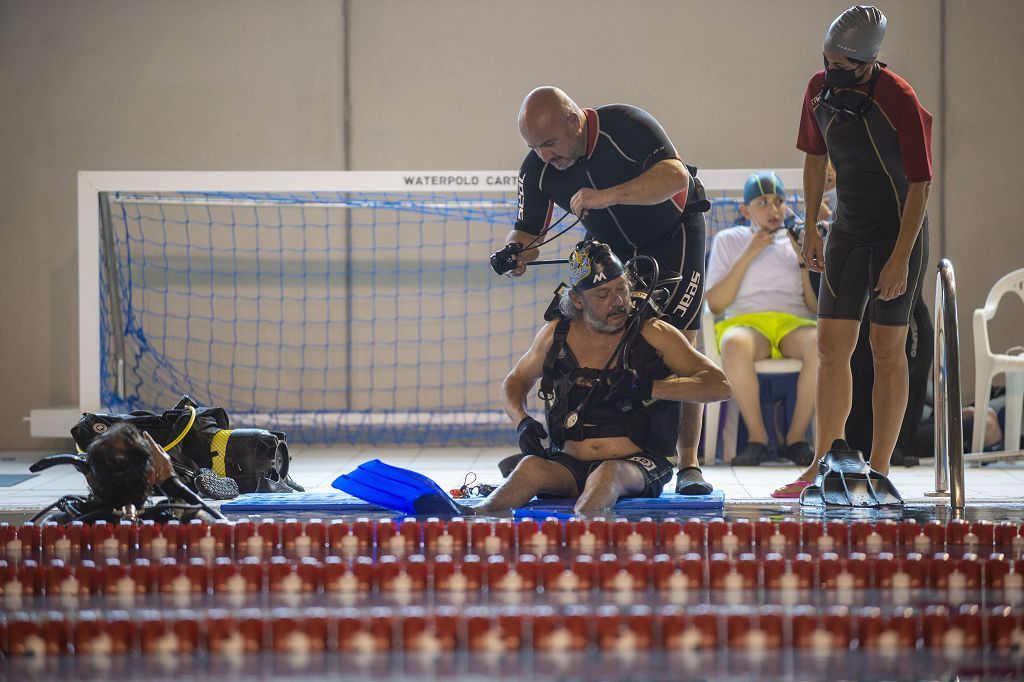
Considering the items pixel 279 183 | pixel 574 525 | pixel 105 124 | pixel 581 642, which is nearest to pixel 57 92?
pixel 105 124

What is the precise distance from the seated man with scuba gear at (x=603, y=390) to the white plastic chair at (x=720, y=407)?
2356 millimetres

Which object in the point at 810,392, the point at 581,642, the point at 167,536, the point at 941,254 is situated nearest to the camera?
the point at 581,642

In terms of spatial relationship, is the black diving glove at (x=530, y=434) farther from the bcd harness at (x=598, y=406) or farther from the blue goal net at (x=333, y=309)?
the blue goal net at (x=333, y=309)

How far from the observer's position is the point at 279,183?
6910 millimetres

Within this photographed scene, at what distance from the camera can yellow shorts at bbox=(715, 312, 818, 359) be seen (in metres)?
6.68

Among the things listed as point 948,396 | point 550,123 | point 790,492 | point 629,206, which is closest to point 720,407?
point 790,492

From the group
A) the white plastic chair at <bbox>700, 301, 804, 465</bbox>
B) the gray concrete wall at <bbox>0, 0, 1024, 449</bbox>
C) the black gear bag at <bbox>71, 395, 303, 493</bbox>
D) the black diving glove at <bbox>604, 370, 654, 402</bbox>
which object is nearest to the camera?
the black diving glove at <bbox>604, 370, 654, 402</bbox>

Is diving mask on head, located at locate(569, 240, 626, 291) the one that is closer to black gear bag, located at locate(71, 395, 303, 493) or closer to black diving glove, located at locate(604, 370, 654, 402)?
black diving glove, located at locate(604, 370, 654, 402)

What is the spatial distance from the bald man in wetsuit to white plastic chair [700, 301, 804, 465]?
190 cm

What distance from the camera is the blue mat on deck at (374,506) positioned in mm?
4012

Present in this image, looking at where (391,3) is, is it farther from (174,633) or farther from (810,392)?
(174,633)

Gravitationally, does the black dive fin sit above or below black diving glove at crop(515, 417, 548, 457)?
below

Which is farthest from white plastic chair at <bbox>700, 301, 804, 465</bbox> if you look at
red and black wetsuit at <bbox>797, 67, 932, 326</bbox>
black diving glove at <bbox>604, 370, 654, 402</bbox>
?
black diving glove at <bbox>604, 370, 654, 402</bbox>

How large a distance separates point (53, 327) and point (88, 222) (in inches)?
62.9
